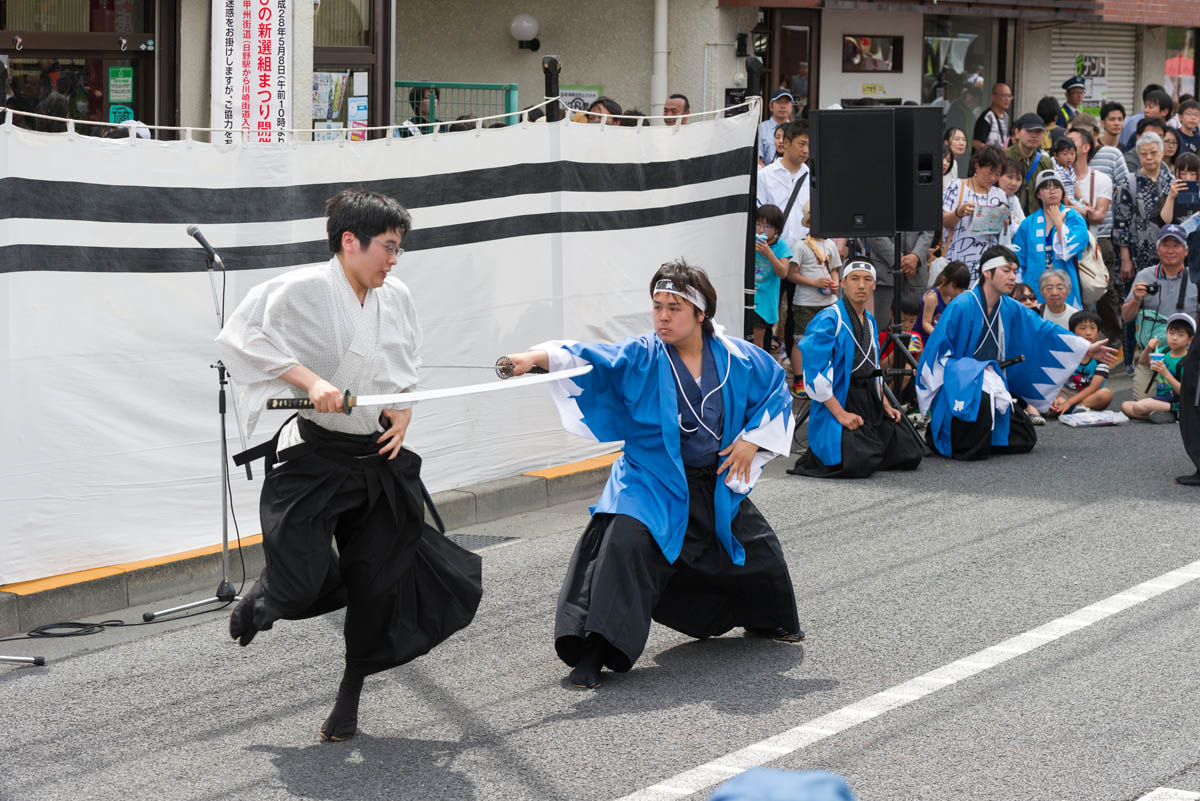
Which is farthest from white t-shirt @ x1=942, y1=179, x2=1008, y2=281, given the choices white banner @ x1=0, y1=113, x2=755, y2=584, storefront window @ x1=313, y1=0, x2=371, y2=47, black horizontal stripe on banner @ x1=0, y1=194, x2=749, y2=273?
storefront window @ x1=313, y1=0, x2=371, y2=47

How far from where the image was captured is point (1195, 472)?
9.45 metres

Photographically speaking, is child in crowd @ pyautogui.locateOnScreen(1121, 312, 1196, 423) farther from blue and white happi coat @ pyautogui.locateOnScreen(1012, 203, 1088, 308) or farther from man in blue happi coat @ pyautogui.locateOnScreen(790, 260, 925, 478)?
man in blue happi coat @ pyautogui.locateOnScreen(790, 260, 925, 478)

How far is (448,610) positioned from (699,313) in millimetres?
1440

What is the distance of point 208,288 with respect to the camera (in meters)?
7.21

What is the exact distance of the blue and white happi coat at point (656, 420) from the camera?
5.88m

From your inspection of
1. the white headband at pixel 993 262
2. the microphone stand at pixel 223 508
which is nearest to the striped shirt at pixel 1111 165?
the white headband at pixel 993 262

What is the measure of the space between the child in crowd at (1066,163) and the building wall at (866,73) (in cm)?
476

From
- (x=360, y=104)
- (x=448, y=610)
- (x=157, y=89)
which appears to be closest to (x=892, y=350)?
(x=360, y=104)

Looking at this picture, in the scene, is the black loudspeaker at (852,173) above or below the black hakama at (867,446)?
above

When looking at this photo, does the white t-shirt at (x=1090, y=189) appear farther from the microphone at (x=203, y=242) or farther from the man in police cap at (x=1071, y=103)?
the microphone at (x=203, y=242)

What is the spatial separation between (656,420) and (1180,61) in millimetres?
18328

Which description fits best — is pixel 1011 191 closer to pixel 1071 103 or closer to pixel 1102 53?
pixel 1071 103

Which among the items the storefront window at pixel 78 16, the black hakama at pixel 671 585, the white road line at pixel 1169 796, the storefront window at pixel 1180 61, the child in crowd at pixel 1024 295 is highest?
the storefront window at pixel 1180 61

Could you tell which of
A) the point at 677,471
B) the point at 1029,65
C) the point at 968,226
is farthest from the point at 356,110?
the point at 1029,65
